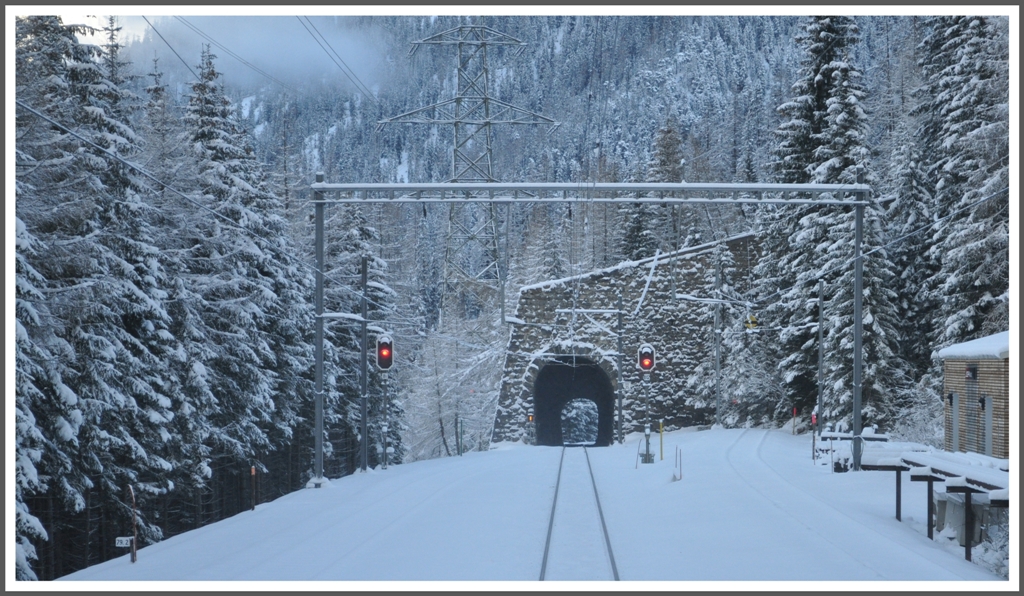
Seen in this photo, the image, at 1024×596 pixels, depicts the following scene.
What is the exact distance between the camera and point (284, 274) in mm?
24766

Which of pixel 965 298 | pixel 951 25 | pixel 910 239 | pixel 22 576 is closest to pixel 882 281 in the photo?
pixel 910 239

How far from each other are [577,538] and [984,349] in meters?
9.36

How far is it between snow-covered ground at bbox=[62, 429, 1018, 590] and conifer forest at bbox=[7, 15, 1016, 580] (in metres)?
1.95

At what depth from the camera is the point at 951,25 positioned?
83.5ft

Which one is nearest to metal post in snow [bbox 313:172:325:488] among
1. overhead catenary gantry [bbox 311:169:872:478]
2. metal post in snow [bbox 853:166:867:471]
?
overhead catenary gantry [bbox 311:169:872:478]

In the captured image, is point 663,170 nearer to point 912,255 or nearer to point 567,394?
point 567,394

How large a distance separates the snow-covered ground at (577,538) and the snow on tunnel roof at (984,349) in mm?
2757

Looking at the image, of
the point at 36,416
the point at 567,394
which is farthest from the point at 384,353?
the point at 567,394

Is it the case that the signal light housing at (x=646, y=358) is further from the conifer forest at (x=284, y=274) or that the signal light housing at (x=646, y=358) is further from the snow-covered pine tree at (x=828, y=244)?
the snow-covered pine tree at (x=828, y=244)

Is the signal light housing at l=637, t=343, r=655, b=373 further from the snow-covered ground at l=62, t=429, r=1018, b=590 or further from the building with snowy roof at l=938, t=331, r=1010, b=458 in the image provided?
the building with snowy roof at l=938, t=331, r=1010, b=458

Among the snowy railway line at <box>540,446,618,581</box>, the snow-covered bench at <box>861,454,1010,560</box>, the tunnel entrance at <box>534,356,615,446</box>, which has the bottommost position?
the tunnel entrance at <box>534,356,615,446</box>

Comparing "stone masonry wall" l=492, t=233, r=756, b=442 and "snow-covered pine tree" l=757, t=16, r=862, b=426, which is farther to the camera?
"stone masonry wall" l=492, t=233, r=756, b=442

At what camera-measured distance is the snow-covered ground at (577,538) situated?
31.8 feet

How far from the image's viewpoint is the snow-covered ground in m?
9.69
